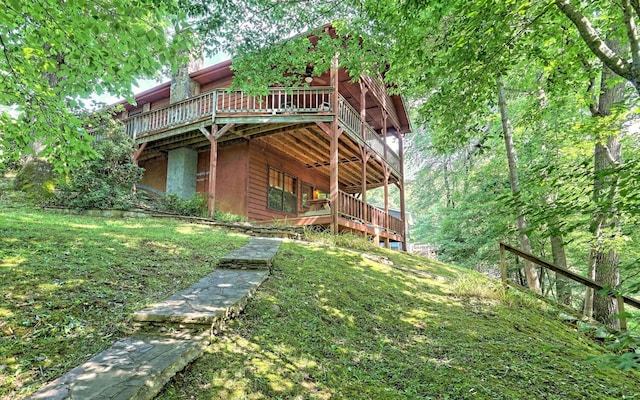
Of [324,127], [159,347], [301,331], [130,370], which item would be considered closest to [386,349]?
[301,331]

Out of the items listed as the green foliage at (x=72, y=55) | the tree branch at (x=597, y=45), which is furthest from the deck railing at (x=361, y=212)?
the tree branch at (x=597, y=45)

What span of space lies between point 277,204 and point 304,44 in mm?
8117

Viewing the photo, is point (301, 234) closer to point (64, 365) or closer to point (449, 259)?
point (64, 365)

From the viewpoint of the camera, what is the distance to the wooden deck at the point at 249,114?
9.88 meters

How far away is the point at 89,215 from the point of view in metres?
8.29

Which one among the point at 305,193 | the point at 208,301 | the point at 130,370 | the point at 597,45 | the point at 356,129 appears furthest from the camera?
the point at 305,193

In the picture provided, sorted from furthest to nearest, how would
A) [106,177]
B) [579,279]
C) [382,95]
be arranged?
[382,95] → [106,177] → [579,279]

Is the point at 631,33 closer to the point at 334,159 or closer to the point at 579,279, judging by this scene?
the point at 579,279

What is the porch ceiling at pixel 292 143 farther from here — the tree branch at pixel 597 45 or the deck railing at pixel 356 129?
the tree branch at pixel 597 45

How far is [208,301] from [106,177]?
7.59 meters

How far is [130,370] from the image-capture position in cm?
206

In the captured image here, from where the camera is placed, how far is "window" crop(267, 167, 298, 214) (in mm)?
12941

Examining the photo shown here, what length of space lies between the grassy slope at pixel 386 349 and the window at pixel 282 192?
7.88m

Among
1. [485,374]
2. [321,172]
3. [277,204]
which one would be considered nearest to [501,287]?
[485,374]
